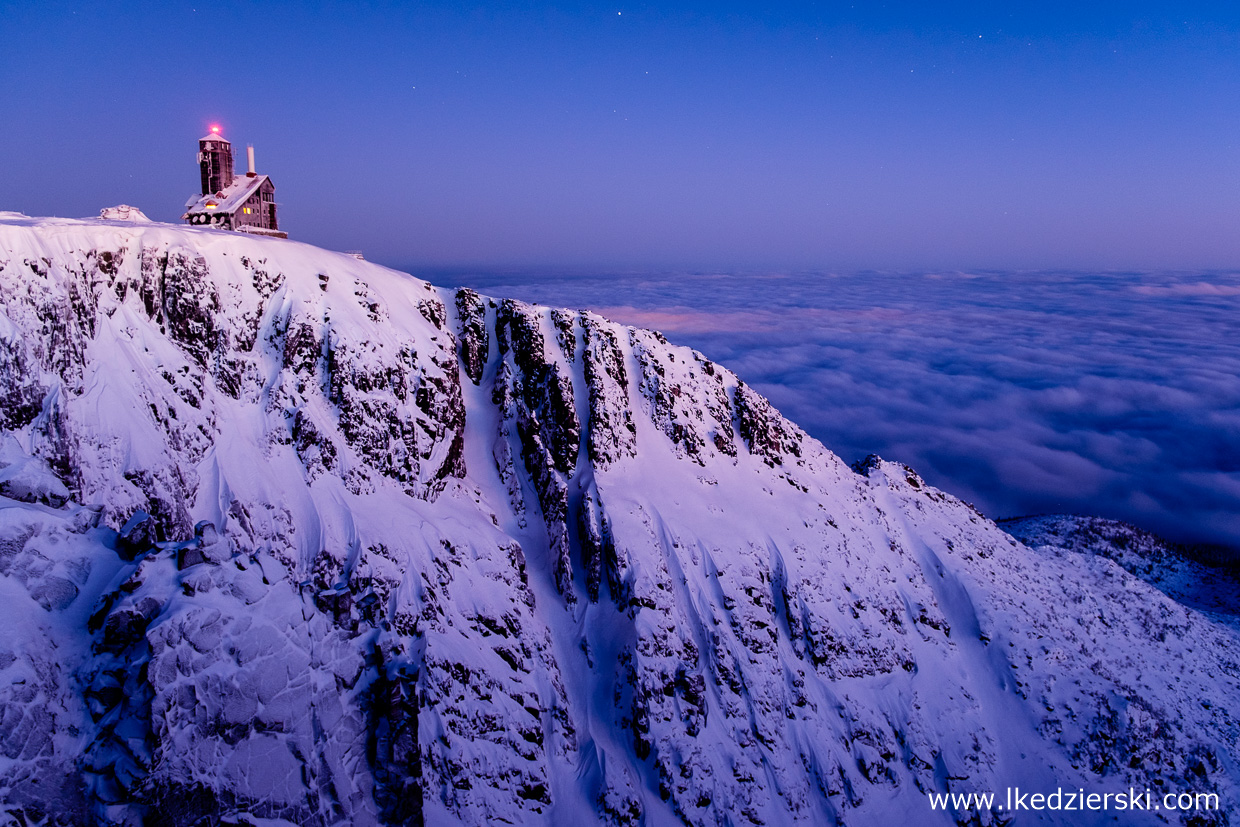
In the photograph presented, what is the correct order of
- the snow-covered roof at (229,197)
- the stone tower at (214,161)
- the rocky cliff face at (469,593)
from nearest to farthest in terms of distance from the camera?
the rocky cliff face at (469,593) < the snow-covered roof at (229,197) < the stone tower at (214,161)

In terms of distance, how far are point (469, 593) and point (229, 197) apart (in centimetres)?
4247

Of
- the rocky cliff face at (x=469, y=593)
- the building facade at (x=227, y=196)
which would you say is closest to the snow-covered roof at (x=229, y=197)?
the building facade at (x=227, y=196)

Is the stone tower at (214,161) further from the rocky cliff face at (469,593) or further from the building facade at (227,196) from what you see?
the rocky cliff face at (469,593)

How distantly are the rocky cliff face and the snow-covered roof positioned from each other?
43.0 feet

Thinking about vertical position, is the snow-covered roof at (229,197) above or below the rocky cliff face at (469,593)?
above

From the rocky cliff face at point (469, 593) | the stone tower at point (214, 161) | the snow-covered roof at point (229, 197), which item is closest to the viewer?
the rocky cliff face at point (469, 593)

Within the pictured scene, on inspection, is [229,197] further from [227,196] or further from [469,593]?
[469,593]

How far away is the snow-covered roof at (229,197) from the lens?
5394 centimetres

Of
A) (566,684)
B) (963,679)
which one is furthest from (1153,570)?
(566,684)

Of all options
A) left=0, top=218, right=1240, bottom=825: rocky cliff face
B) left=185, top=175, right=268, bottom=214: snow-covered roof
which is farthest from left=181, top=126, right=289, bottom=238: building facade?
left=0, top=218, right=1240, bottom=825: rocky cliff face

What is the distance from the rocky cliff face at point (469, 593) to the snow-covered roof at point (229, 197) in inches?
516

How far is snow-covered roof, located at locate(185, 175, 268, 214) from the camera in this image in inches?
2124

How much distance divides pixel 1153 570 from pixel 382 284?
175 meters

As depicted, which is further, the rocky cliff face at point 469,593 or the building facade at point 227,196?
the building facade at point 227,196
